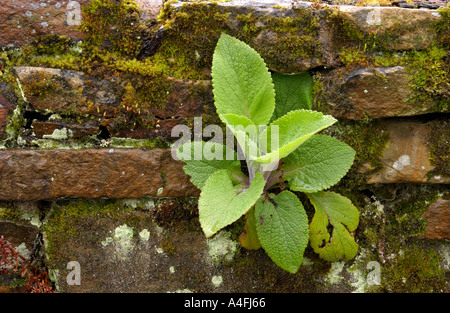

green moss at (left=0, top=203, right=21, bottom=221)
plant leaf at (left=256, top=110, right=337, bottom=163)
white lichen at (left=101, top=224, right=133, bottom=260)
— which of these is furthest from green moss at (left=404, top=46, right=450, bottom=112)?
green moss at (left=0, top=203, right=21, bottom=221)

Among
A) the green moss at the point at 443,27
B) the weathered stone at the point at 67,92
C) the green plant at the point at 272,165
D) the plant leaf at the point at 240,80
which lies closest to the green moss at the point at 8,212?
the weathered stone at the point at 67,92

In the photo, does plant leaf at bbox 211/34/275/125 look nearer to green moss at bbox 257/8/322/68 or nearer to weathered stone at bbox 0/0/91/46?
green moss at bbox 257/8/322/68

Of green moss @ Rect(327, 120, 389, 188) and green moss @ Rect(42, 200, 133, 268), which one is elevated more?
green moss @ Rect(327, 120, 389, 188)

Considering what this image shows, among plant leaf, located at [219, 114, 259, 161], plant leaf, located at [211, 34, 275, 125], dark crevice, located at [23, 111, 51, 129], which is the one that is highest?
plant leaf, located at [211, 34, 275, 125]

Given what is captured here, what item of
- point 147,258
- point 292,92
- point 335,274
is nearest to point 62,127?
point 147,258

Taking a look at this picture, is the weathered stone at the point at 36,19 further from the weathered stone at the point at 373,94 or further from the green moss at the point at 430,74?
the green moss at the point at 430,74

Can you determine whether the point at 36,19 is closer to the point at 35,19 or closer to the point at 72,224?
the point at 35,19

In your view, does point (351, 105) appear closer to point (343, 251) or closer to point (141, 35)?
point (343, 251)
